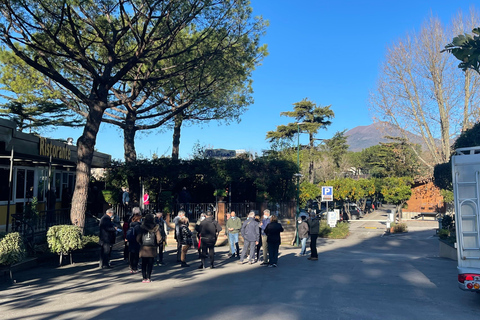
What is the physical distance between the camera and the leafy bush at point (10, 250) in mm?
8719

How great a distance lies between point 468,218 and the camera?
701 centimetres

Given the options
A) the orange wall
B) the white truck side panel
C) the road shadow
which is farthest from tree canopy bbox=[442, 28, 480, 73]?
the orange wall

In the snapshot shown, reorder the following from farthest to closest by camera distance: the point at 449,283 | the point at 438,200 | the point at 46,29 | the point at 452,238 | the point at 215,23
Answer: the point at 438,200 < the point at 215,23 < the point at 452,238 < the point at 46,29 < the point at 449,283

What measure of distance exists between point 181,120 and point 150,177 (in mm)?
4771

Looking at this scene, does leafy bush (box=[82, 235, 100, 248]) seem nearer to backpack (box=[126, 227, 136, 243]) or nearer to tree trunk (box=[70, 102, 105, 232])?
tree trunk (box=[70, 102, 105, 232])

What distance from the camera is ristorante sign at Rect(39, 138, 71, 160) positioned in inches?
607

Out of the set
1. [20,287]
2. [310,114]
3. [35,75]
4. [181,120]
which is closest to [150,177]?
[181,120]

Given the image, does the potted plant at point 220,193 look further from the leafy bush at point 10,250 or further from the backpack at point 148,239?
the leafy bush at point 10,250

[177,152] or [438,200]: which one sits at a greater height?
Result: [177,152]

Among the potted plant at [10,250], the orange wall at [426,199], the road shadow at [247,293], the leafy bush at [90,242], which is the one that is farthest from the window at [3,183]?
the orange wall at [426,199]

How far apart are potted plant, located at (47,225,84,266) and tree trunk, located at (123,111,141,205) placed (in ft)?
32.2

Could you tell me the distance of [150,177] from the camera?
21.4 metres

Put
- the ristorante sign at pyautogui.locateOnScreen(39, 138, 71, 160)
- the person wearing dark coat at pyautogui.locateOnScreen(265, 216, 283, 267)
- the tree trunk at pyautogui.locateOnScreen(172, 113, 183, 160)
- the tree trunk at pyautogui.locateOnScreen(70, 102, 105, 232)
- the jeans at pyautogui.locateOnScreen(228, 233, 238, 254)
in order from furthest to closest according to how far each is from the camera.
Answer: the tree trunk at pyautogui.locateOnScreen(172, 113, 183, 160) < the ristorante sign at pyautogui.locateOnScreen(39, 138, 71, 160) < the tree trunk at pyautogui.locateOnScreen(70, 102, 105, 232) < the jeans at pyautogui.locateOnScreen(228, 233, 238, 254) < the person wearing dark coat at pyautogui.locateOnScreen(265, 216, 283, 267)

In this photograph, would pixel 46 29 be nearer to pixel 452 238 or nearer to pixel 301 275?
pixel 301 275
